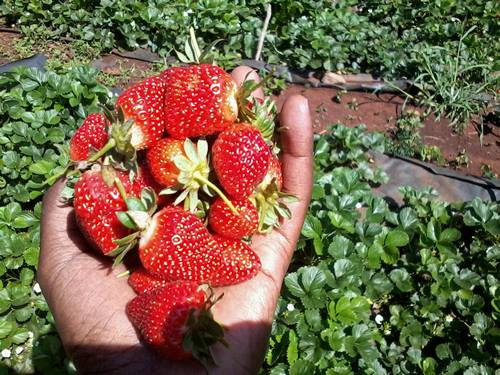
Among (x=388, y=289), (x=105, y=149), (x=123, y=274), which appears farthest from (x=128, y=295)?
(x=388, y=289)

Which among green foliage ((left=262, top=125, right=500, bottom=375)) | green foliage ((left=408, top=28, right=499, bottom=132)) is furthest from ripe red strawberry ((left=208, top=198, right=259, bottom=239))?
green foliage ((left=408, top=28, right=499, bottom=132))

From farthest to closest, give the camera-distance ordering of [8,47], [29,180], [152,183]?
[8,47] < [29,180] < [152,183]

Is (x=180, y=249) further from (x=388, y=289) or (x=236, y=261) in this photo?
(x=388, y=289)

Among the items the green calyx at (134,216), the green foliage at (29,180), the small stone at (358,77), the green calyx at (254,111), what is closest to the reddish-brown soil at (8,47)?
the green foliage at (29,180)

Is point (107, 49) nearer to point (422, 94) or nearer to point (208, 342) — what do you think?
point (422, 94)

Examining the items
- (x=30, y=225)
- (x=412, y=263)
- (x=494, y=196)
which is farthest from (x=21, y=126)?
(x=494, y=196)

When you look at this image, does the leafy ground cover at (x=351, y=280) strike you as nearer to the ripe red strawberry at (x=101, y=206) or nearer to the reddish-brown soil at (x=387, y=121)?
the ripe red strawberry at (x=101, y=206)
